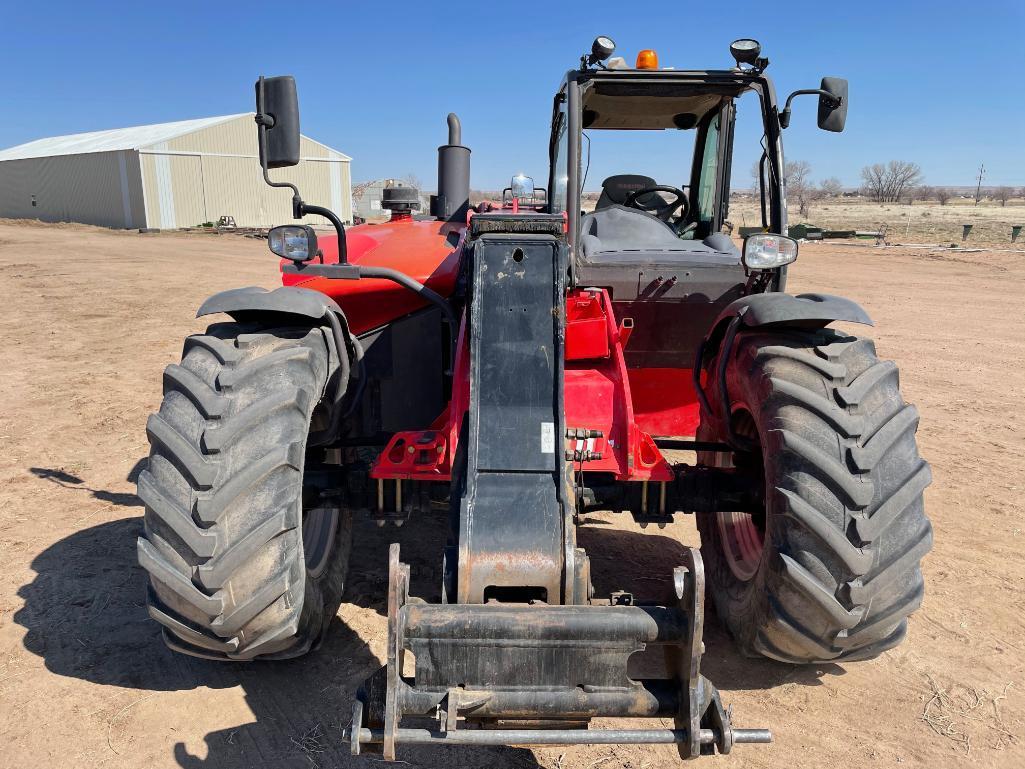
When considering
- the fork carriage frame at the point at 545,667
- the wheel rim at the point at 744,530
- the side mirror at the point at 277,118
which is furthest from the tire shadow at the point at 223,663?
the side mirror at the point at 277,118

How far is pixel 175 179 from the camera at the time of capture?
36812mm

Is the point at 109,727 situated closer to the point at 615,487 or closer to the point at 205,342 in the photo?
the point at 205,342

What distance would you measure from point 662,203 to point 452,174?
5.38 feet

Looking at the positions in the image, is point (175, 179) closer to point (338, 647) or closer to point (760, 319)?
point (338, 647)

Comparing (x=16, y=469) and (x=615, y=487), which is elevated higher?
(x=615, y=487)

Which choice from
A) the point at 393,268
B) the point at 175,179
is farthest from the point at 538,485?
the point at 175,179

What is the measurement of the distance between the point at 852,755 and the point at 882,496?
1.06 metres

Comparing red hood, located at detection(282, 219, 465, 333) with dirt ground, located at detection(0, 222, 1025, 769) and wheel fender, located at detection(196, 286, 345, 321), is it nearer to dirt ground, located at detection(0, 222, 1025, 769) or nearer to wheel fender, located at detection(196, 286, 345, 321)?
wheel fender, located at detection(196, 286, 345, 321)

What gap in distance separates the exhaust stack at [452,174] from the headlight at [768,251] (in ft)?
9.30

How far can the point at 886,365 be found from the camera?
3326 millimetres

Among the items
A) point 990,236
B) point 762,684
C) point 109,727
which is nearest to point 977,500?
point 762,684

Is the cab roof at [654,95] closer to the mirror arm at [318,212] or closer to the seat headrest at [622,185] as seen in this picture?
the seat headrest at [622,185]

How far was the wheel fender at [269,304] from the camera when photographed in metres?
3.37

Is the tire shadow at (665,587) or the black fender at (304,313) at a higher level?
the black fender at (304,313)
